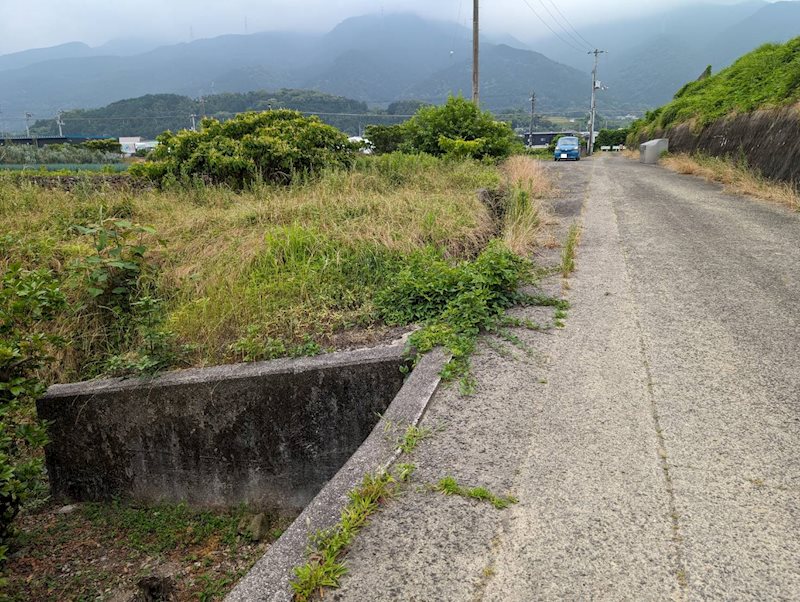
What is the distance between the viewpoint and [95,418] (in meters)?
3.79

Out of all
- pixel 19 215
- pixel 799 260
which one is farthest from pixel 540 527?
pixel 19 215

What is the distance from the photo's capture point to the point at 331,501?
211cm

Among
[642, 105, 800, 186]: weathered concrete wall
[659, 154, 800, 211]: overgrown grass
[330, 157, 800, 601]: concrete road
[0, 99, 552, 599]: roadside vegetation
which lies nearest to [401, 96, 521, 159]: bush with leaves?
[659, 154, 800, 211]: overgrown grass

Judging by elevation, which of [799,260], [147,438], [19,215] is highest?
[19,215]

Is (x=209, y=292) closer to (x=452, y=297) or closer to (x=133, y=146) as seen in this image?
(x=452, y=297)

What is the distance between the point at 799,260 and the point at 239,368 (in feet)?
17.5

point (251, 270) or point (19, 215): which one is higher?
point (19, 215)

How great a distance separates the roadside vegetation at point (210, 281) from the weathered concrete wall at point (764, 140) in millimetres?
6014

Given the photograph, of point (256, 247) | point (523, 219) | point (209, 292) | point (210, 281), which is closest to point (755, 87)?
point (523, 219)

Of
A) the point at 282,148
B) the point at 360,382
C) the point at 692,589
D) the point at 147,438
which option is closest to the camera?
the point at 692,589

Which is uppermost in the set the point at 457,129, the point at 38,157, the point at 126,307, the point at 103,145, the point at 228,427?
the point at 103,145

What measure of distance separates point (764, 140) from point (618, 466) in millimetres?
12900

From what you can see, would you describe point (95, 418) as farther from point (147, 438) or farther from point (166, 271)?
point (166, 271)

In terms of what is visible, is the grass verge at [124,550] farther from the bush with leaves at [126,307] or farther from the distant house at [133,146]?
the distant house at [133,146]
